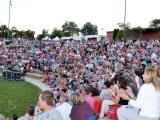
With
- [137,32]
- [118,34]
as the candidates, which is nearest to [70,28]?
[137,32]

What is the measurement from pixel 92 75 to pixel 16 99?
3999 millimetres

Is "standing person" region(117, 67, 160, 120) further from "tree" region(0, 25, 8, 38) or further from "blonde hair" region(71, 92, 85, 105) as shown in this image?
"tree" region(0, 25, 8, 38)

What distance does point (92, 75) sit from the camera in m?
20.0

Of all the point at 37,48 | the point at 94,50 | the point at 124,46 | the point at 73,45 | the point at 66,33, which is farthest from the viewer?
the point at 66,33

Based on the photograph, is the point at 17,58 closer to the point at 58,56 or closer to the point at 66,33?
the point at 58,56

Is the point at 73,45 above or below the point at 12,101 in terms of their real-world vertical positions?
above

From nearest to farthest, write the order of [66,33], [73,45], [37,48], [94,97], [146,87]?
[146,87] → [94,97] → [73,45] → [37,48] → [66,33]

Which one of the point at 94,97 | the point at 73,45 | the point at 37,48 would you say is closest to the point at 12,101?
the point at 94,97

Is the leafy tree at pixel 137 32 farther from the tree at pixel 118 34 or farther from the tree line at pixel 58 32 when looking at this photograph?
the tree line at pixel 58 32

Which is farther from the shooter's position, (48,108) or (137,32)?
(137,32)

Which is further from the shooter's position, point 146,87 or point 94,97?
point 94,97

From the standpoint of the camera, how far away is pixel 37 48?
41.4 meters

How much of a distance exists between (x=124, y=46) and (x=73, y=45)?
346 inches

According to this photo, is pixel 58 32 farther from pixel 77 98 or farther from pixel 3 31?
pixel 77 98
